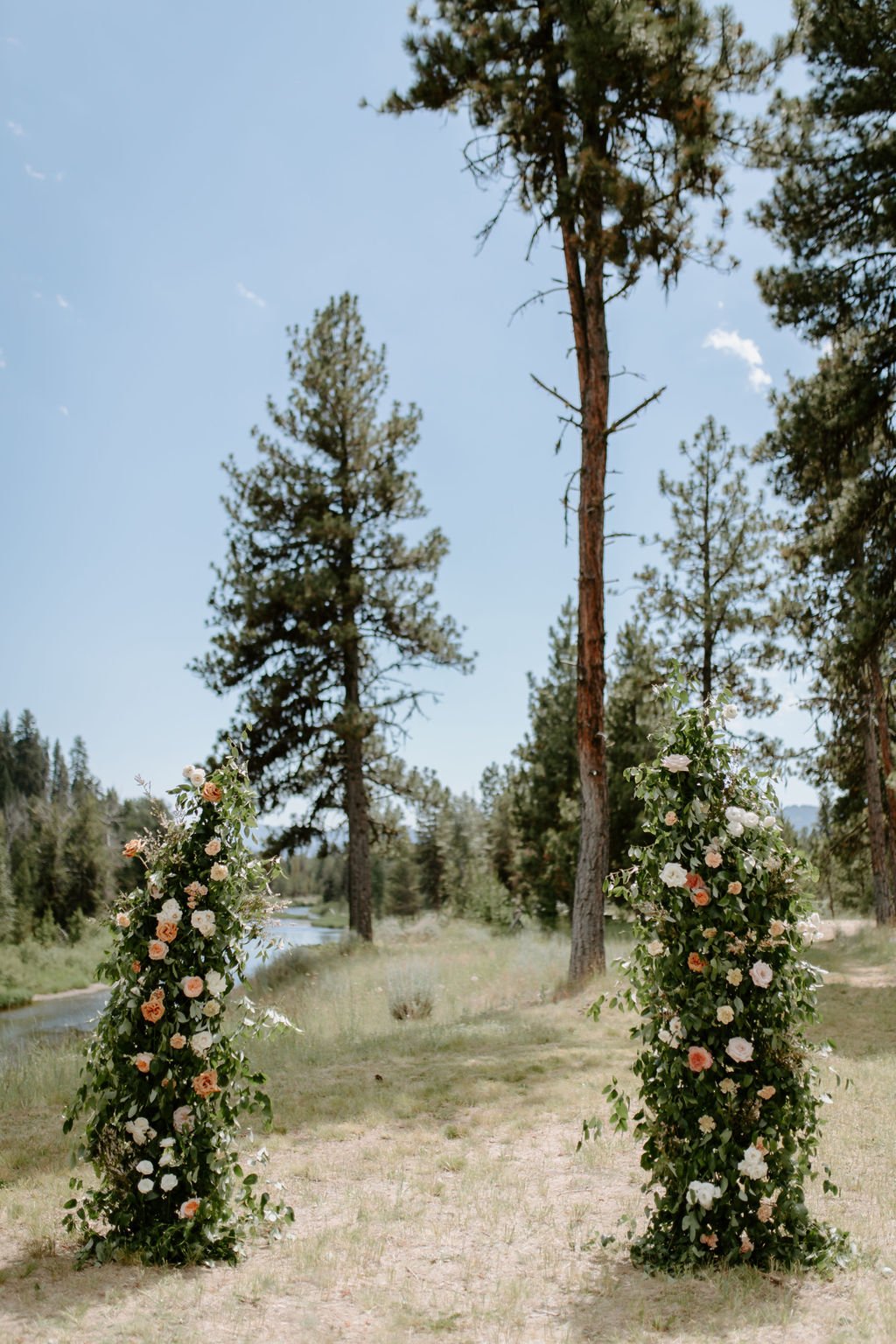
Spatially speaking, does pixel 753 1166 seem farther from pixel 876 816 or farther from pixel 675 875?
pixel 876 816

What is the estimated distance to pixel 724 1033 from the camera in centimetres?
357

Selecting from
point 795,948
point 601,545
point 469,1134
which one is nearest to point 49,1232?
point 469,1134

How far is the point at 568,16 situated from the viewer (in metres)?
9.57

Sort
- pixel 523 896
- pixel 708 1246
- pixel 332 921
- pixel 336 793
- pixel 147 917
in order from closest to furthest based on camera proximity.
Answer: pixel 708 1246, pixel 147 917, pixel 336 793, pixel 523 896, pixel 332 921

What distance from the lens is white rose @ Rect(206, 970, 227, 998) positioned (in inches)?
148

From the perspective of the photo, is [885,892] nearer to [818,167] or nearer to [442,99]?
[818,167]

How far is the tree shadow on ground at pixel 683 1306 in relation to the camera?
3044 millimetres

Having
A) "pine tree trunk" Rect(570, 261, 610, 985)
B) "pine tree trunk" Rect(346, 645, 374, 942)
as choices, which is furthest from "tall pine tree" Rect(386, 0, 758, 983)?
"pine tree trunk" Rect(346, 645, 374, 942)

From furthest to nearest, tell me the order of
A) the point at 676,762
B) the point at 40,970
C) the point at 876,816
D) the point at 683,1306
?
the point at 40,970, the point at 876,816, the point at 676,762, the point at 683,1306

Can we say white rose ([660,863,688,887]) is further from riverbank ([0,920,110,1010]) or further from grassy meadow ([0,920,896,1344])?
riverbank ([0,920,110,1010])

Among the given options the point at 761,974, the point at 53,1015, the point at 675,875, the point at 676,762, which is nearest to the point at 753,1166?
the point at 761,974

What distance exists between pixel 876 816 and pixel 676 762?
50.7 feet

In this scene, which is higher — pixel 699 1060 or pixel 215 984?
pixel 215 984

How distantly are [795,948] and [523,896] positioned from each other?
26254mm
